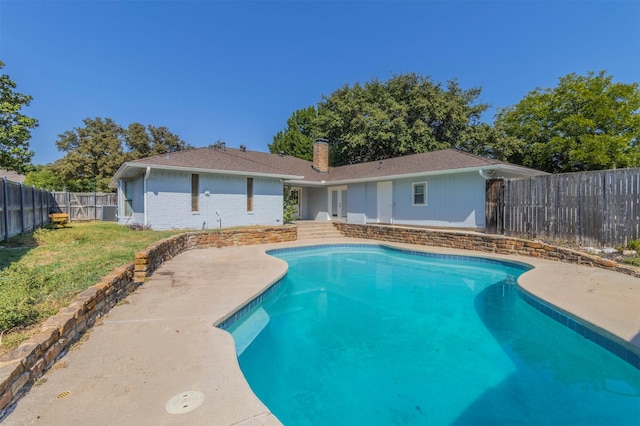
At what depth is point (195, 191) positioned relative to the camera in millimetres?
13812

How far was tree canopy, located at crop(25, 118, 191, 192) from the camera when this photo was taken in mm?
30109

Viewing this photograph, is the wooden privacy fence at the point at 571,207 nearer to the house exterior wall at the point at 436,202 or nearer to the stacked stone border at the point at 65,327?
the house exterior wall at the point at 436,202

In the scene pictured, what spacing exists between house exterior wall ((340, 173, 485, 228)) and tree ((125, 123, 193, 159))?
25385 millimetres

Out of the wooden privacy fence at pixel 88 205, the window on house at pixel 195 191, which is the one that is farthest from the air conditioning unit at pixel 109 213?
the window on house at pixel 195 191

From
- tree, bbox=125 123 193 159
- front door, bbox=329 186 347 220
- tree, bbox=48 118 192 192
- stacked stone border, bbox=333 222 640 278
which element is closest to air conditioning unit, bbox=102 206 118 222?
tree, bbox=48 118 192 192

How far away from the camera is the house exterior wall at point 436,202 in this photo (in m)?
12.9

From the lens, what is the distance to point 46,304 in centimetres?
379

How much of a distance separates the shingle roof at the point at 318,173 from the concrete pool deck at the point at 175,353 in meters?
7.34

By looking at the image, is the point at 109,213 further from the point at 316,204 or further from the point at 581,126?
the point at 581,126

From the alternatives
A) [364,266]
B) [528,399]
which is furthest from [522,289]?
[364,266]

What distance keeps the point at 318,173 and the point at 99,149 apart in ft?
80.4

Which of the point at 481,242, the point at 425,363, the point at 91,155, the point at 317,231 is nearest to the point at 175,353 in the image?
the point at 425,363

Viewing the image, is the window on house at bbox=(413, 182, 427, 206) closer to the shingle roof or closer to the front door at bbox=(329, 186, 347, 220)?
the shingle roof

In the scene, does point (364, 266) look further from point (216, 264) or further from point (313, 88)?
point (313, 88)
